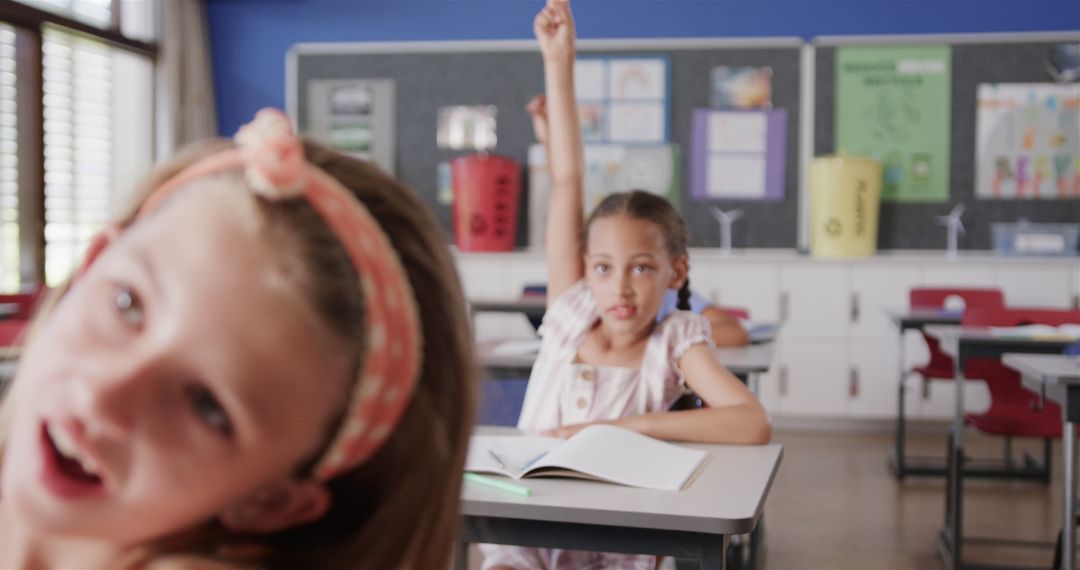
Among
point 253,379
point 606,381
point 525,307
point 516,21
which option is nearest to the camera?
point 253,379

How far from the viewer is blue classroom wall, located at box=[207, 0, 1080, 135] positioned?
18.8ft

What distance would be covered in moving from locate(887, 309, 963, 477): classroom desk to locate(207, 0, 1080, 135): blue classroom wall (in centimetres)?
204

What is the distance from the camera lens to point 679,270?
2.17 m

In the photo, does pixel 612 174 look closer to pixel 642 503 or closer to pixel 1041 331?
pixel 1041 331

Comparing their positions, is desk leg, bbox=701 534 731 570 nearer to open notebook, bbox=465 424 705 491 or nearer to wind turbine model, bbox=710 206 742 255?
open notebook, bbox=465 424 705 491

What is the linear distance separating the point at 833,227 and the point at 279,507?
531 cm

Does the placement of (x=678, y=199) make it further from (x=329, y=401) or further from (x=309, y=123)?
(x=329, y=401)

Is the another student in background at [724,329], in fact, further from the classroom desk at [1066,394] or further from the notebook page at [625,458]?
the notebook page at [625,458]

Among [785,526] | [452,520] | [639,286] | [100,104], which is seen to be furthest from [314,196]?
[100,104]

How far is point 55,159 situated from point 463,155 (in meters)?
2.14

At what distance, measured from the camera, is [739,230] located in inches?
232

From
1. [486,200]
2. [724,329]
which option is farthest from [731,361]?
[486,200]

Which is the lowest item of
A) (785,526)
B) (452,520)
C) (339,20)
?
(785,526)

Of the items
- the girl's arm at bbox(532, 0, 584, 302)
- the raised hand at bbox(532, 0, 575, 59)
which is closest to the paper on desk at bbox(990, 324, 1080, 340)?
the girl's arm at bbox(532, 0, 584, 302)
